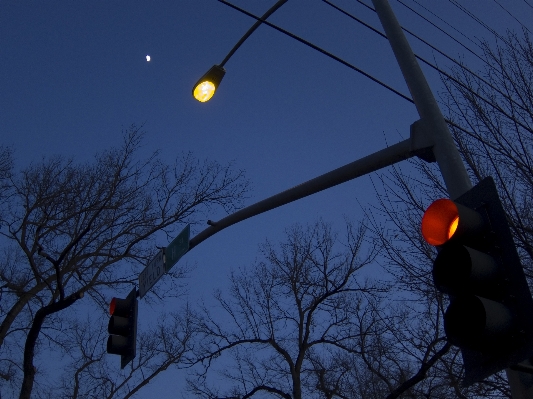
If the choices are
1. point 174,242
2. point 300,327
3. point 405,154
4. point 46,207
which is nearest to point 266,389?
point 300,327

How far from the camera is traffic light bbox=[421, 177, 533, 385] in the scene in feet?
9.53

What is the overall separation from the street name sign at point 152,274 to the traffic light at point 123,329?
1.08 feet

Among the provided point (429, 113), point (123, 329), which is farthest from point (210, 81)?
point (123, 329)

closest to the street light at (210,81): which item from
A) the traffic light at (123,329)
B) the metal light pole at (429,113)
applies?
the metal light pole at (429,113)

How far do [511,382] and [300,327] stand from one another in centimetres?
1798

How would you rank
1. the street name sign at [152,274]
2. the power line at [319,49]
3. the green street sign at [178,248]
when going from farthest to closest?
the street name sign at [152,274], the green street sign at [178,248], the power line at [319,49]

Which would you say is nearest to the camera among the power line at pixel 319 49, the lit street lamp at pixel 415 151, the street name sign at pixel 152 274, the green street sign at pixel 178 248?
the lit street lamp at pixel 415 151

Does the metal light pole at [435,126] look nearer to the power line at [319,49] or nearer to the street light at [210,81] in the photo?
the power line at [319,49]

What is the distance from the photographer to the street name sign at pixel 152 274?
7904 mm

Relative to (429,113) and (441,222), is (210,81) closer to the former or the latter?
(429,113)

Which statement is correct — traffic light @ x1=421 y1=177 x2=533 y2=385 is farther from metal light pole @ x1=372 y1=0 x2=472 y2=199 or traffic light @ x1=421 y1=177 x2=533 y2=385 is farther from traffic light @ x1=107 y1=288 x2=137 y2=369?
traffic light @ x1=107 y1=288 x2=137 y2=369

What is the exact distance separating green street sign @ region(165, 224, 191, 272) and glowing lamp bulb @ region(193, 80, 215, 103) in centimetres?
174

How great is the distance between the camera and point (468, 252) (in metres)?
3.07

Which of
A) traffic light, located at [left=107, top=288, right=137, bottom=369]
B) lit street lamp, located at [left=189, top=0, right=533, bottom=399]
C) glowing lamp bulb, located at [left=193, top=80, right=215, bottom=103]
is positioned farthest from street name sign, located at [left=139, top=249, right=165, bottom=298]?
lit street lamp, located at [left=189, top=0, right=533, bottom=399]
